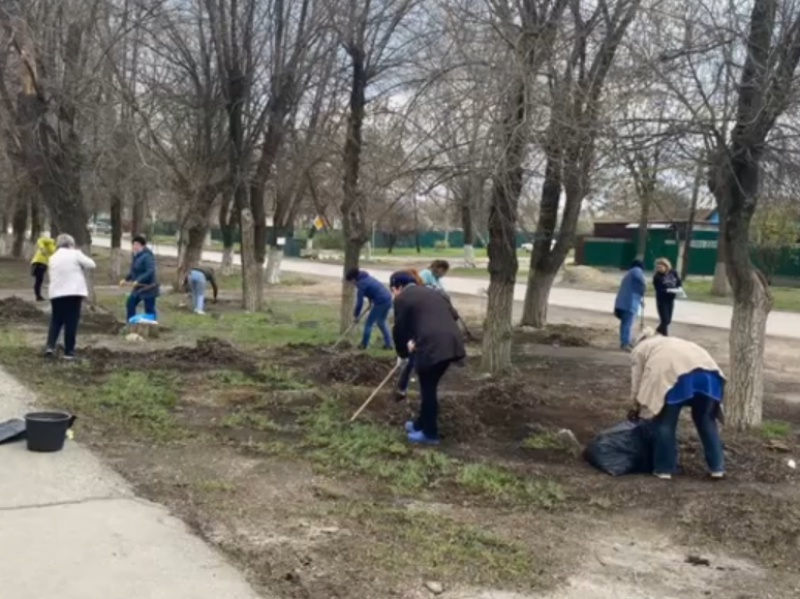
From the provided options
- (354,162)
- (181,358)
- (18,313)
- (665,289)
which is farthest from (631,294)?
(18,313)

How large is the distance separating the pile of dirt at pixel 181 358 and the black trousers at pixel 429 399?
12.9 ft

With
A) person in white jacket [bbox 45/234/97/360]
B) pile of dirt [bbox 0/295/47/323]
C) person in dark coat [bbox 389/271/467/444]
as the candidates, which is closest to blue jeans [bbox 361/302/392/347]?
person in white jacket [bbox 45/234/97/360]

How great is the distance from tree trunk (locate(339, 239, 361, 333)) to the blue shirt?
29.5 ft

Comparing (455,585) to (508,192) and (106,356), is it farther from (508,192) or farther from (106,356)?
(106,356)

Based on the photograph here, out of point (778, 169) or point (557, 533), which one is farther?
point (778, 169)

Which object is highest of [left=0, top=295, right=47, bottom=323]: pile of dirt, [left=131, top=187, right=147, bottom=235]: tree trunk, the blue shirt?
[left=131, top=187, right=147, bottom=235]: tree trunk

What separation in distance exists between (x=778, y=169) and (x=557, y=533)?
4405 mm

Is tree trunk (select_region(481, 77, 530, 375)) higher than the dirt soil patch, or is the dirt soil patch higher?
tree trunk (select_region(481, 77, 530, 375))

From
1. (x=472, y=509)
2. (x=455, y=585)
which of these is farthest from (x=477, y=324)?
(x=455, y=585)

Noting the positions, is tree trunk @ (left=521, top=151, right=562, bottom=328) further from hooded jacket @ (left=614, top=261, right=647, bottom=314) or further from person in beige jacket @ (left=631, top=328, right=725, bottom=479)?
person in beige jacket @ (left=631, top=328, right=725, bottom=479)

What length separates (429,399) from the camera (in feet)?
25.0

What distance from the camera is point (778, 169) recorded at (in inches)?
320

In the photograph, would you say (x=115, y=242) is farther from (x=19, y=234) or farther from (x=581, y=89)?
(x=581, y=89)

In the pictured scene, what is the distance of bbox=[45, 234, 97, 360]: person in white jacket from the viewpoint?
10.7m
